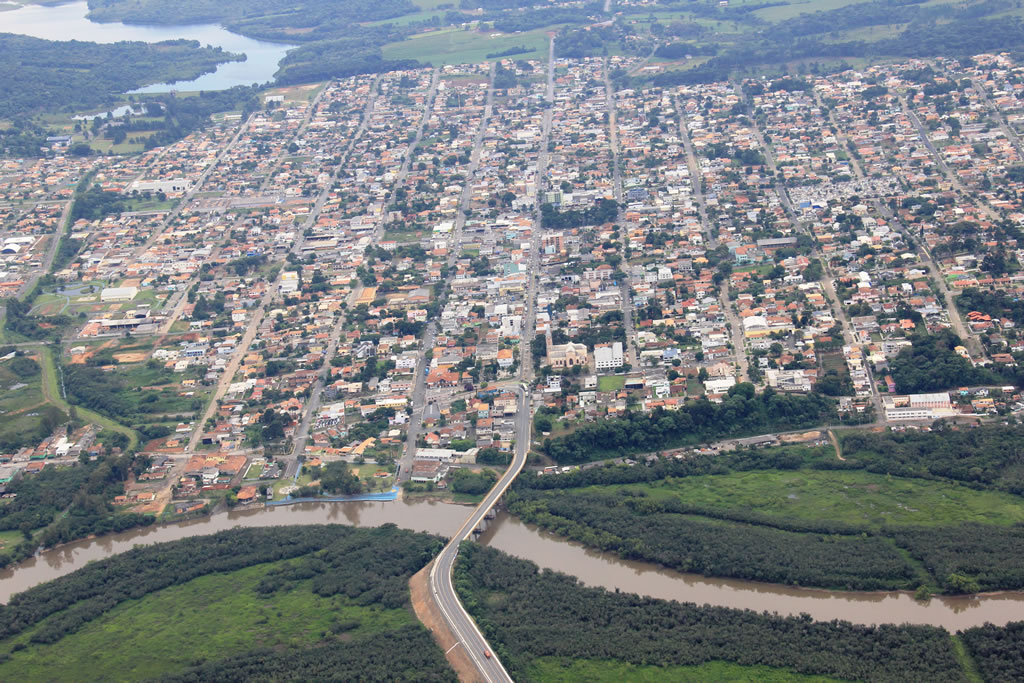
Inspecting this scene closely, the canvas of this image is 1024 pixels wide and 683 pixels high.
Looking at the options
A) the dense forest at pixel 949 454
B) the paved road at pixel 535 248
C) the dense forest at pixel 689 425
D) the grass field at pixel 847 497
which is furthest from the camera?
the paved road at pixel 535 248

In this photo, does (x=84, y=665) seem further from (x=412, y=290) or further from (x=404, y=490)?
(x=412, y=290)

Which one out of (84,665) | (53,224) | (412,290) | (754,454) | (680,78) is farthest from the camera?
(680,78)

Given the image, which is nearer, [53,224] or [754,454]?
[754,454]

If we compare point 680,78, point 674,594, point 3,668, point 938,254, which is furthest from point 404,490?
point 680,78

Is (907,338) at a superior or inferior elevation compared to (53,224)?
inferior

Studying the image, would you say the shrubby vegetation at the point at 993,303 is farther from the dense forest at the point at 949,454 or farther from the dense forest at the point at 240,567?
the dense forest at the point at 240,567

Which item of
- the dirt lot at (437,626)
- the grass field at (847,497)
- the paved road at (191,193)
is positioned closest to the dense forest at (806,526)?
the grass field at (847,497)
